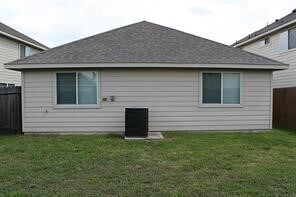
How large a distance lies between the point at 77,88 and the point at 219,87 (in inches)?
192

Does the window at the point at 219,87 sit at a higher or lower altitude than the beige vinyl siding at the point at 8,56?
lower

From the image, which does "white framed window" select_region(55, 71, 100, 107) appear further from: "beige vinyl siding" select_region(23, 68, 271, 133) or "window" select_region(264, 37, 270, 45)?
"window" select_region(264, 37, 270, 45)

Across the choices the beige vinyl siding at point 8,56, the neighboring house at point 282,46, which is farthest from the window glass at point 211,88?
the beige vinyl siding at point 8,56

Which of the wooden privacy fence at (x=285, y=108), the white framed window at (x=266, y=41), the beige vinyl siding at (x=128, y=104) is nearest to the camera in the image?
the beige vinyl siding at (x=128, y=104)

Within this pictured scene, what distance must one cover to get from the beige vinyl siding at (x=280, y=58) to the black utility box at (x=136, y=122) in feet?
28.2

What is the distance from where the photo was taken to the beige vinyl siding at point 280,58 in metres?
16.5

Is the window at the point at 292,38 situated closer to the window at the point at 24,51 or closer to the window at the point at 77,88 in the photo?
the window at the point at 77,88

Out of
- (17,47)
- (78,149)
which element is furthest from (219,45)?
(17,47)

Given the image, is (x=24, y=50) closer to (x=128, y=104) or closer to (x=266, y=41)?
(x=128, y=104)

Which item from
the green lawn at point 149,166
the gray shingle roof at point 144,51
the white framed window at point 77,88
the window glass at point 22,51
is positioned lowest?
the green lawn at point 149,166

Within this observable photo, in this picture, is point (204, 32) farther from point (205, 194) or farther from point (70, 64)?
point (205, 194)

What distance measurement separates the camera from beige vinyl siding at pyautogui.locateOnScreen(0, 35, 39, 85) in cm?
1886

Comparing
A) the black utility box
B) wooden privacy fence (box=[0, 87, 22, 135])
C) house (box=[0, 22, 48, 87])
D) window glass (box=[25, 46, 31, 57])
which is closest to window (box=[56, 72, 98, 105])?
the black utility box

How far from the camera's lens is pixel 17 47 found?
20703 millimetres
